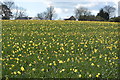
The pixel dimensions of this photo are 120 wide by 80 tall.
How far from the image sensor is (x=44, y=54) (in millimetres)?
8570

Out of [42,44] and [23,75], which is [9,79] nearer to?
[23,75]

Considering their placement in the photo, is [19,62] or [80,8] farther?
[80,8]

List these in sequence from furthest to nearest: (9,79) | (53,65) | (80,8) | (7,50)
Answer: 1. (80,8)
2. (7,50)
3. (53,65)
4. (9,79)

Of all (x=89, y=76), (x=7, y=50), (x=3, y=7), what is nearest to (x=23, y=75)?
(x=89, y=76)

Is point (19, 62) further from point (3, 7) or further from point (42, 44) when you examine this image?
point (3, 7)

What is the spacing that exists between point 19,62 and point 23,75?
4.62 ft

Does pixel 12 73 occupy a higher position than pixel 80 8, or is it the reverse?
pixel 80 8

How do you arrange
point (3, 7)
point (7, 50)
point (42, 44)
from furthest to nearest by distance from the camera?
1. point (3, 7)
2. point (42, 44)
3. point (7, 50)

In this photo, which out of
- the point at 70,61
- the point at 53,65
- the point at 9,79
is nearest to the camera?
the point at 9,79

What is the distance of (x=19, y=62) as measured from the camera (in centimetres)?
745

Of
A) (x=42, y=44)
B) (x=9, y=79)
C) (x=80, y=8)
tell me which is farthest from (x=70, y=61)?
(x=80, y=8)

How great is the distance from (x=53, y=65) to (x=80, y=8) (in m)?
75.7

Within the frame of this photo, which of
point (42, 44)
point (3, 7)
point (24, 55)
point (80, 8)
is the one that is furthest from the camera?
point (80, 8)

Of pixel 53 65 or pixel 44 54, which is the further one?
pixel 44 54
